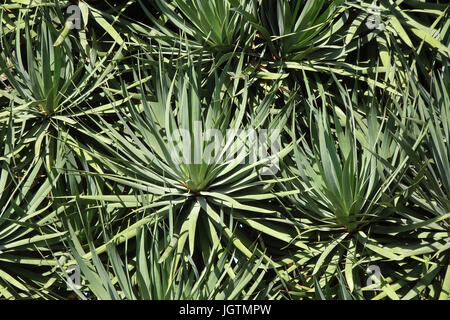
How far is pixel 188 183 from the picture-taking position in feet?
4.92

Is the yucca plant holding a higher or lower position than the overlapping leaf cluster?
lower

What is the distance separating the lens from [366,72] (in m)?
1.61

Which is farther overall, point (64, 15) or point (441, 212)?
point (64, 15)

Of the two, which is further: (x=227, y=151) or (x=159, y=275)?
(x=227, y=151)

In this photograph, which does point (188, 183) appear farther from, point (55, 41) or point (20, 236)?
point (55, 41)

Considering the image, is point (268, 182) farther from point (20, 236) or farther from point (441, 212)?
point (20, 236)

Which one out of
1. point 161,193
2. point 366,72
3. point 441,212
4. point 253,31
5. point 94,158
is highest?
point 253,31

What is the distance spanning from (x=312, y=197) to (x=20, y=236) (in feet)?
2.17

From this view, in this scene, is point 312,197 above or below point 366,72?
below

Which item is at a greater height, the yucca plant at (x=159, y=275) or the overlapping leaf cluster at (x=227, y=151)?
the overlapping leaf cluster at (x=227, y=151)

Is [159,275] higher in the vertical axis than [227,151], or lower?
lower
